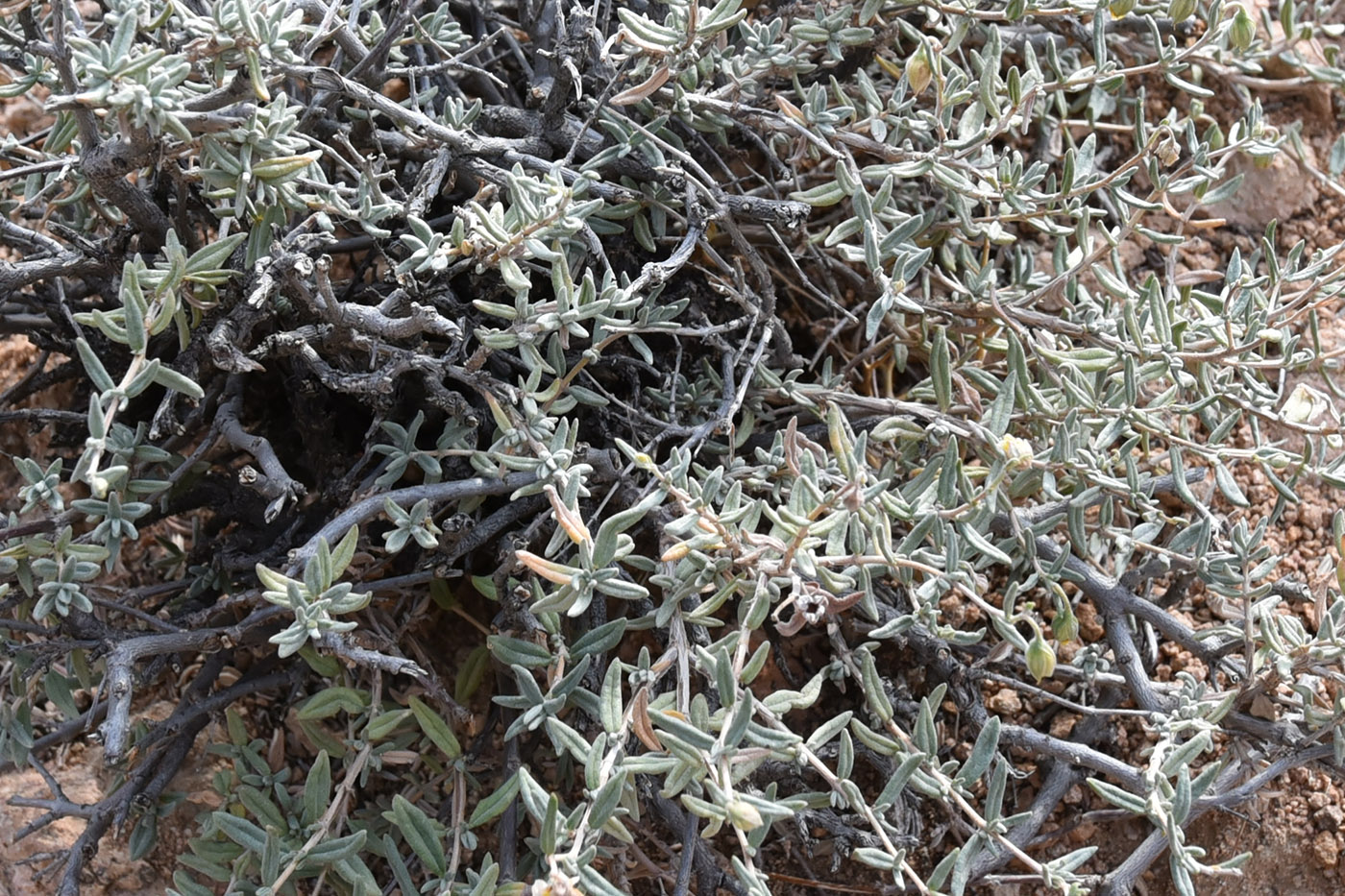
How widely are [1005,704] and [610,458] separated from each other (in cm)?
83

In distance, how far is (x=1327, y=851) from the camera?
179 centimetres

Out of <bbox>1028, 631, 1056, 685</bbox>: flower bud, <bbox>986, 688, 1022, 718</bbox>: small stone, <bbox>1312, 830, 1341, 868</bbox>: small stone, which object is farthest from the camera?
<bbox>986, 688, 1022, 718</bbox>: small stone

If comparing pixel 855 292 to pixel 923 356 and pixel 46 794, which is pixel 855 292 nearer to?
pixel 923 356

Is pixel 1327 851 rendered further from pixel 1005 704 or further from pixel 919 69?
pixel 919 69

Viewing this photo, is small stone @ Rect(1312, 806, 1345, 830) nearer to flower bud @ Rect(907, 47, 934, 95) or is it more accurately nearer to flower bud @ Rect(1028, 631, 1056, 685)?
flower bud @ Rect(1028, 631, 1056, 685)

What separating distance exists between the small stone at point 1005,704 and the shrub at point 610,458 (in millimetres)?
13

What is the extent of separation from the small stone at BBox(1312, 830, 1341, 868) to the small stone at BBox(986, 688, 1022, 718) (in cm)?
50

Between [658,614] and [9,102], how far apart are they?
2.01 m

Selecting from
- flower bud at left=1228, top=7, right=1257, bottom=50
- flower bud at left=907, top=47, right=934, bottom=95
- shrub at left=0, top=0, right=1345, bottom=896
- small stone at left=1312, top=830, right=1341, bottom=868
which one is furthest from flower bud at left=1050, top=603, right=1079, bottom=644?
flower bud at left=1228, top=7, right=1257, bottom=50

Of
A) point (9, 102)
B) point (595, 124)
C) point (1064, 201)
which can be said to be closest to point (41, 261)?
point (595, 124)

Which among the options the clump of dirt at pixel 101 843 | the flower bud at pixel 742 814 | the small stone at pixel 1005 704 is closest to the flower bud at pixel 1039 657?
the flower bud at pixel 742 814

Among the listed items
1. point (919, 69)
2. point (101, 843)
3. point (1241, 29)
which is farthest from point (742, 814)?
point (1241, 29)

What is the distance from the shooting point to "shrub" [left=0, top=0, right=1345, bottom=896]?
139cm

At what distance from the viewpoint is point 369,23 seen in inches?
65.9
